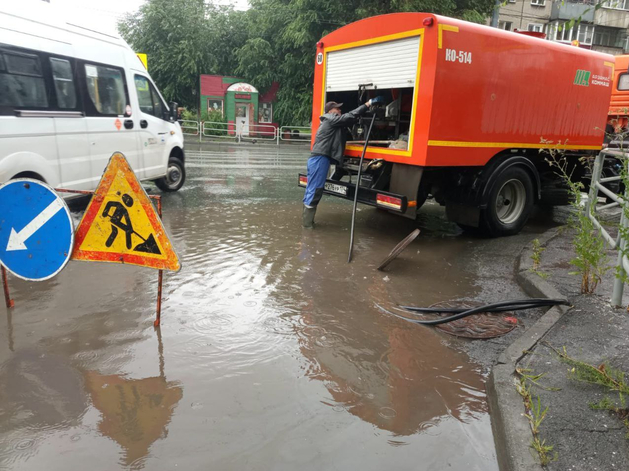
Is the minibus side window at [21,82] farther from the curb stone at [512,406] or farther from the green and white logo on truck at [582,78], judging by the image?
the green and white logo on truck at [582,78]

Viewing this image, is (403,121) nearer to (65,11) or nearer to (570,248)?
(570,248)

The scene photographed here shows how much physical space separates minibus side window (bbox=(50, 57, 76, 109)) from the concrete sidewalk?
6476mm

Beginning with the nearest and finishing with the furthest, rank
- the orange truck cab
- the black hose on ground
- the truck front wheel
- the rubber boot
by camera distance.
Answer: the black hose on ground → the orange truck cab → the truck front wheel → the rubber boot

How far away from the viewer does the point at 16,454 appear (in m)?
2.45

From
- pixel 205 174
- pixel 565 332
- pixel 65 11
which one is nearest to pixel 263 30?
pixel 205 174

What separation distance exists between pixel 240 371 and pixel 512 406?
171 centimetres

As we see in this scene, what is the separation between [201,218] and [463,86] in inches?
171

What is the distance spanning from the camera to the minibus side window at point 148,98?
8539 mm

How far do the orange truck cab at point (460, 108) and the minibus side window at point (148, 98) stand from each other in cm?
310

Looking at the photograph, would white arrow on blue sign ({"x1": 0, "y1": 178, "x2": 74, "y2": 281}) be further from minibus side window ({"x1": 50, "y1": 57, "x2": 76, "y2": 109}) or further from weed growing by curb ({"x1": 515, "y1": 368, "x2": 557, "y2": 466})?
minibus side window ({"x1": 50, "y1": 57, "x2": 76, "y2": 109})

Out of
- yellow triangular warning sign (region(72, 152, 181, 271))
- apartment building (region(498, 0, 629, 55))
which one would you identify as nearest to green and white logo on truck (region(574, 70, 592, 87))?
yellow triangular warning sign (region(72, 152, 181, 271))

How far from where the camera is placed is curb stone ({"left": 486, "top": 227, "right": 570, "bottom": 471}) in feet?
8.00

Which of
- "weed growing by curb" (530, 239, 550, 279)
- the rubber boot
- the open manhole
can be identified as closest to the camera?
the open manhole

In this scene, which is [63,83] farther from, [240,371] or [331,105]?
[240,371]
